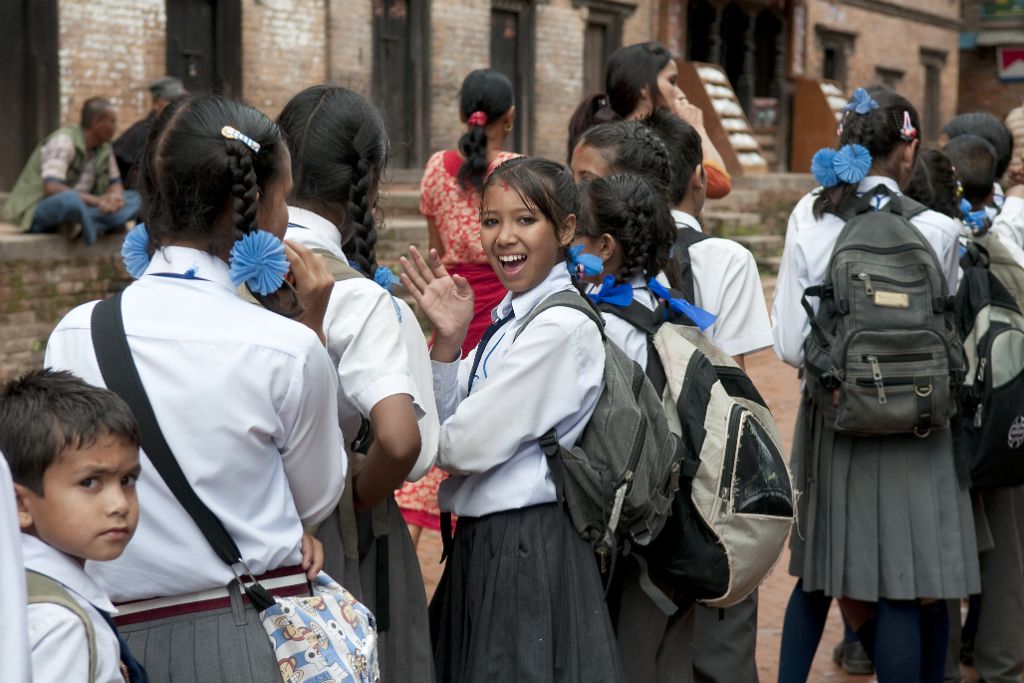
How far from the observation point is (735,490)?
320 cm

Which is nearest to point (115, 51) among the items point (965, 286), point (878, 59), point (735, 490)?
point (965, 286)

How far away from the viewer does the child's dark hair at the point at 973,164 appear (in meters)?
5.04

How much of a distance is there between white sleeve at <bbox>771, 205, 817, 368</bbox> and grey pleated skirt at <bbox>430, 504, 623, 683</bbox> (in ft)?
4.92

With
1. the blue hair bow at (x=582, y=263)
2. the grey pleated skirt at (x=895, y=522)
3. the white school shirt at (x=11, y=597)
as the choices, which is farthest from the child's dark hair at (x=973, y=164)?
the white school shirt at (x=11, y=597)

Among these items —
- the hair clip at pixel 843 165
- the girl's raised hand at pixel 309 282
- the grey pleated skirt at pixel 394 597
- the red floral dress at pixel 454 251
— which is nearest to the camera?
the girl's raised hand at pixel 309 282

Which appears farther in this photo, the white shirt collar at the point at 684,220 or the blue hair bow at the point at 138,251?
the white shirt collar at the point at 684,220

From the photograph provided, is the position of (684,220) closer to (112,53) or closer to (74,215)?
(74,215)

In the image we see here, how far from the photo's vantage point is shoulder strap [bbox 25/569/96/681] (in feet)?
6.09

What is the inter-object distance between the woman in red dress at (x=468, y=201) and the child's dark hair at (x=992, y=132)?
1.76 m

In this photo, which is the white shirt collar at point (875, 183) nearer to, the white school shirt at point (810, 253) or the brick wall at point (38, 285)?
the white school shirt at point (810, 253)

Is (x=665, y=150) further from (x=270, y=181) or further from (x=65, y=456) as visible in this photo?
(x=65, y=456)

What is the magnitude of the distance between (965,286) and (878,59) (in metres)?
22.0

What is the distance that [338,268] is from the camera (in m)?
2.75

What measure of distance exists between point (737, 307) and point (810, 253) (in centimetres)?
51
